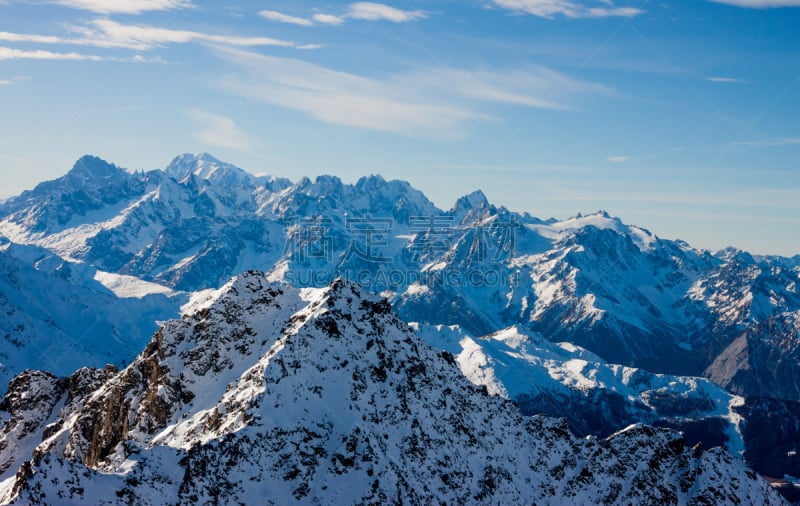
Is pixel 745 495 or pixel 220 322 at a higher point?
pixel 220 322

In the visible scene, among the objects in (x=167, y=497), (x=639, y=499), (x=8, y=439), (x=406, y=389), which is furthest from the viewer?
(x=8, y=439)

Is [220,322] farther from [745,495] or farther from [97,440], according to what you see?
[745,495]

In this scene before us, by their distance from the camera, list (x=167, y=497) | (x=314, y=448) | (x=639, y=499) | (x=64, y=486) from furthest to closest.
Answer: (x=639, y=499) → (x=314, y=448) → (x=167, y=497) → (x=64, y=486)

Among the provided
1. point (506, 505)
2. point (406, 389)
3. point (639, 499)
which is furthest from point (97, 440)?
point (639, 499)

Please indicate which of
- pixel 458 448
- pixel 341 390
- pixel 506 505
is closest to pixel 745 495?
pixel 506 505

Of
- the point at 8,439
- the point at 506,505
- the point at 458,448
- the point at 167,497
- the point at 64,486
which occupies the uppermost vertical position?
the point at 64,486

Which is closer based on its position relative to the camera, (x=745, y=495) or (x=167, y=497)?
(x=167, y=497)
